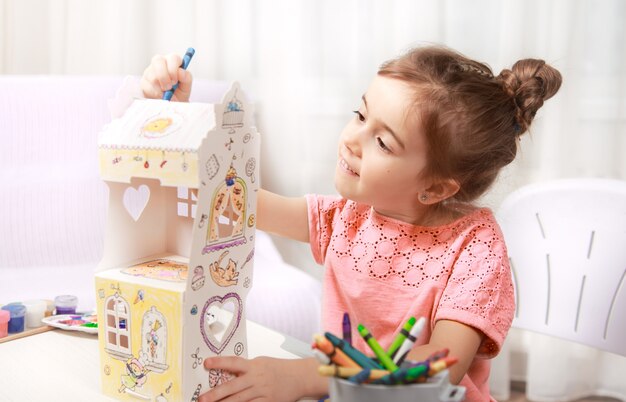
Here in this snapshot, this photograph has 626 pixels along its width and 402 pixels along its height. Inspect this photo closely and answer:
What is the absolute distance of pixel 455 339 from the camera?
0.86 m

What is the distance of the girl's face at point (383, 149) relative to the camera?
93 centimetres

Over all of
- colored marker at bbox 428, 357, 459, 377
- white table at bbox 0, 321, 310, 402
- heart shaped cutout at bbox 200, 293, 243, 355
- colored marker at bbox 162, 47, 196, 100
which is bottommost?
white table at bbox 0, 321, 310, 402

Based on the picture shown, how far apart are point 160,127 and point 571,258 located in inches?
27.8

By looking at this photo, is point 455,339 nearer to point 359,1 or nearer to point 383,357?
point 383,357

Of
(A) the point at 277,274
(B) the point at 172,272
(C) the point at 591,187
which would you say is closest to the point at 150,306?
(B) the point at 172,272

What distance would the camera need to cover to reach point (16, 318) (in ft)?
3.37

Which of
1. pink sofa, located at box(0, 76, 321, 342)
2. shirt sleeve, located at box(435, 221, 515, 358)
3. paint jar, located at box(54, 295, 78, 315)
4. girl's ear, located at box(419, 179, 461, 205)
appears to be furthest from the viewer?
pink sofa, located at box(0, 76, 321, 342)

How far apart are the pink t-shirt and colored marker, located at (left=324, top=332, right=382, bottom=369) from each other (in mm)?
313

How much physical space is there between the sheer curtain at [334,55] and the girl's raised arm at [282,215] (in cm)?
55

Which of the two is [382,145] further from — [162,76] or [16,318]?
[16,318]

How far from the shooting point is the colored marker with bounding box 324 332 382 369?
58 cm

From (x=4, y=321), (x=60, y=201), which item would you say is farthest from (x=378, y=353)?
(x=60, y=201)

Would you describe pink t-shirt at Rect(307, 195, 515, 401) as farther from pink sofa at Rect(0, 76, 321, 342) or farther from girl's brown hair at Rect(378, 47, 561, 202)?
pink sofa at Rect(0, 76, 321, 342)

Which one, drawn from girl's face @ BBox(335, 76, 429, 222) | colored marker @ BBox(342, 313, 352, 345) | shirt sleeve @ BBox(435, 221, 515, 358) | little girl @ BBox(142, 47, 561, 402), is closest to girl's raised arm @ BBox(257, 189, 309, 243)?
little girl @ BBox(142, 47, 561, 402)
